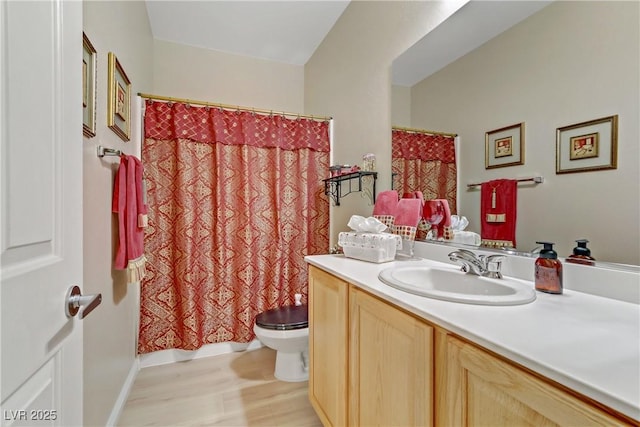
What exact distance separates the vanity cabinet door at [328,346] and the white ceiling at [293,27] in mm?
1158

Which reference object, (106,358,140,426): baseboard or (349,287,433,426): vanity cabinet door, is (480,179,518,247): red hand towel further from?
(106,358,140,426): baseboard

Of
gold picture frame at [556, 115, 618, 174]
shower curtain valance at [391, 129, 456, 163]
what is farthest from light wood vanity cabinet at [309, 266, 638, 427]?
shower curtain valance at [391, 129, 456, 163]

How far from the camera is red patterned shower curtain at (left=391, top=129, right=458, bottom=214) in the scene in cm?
134

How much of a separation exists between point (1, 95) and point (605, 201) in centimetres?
134

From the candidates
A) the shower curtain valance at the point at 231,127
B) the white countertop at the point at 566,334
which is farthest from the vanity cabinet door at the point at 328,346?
the shower curtain valance at the point at 231,127

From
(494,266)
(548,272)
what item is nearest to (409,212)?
(494,266)

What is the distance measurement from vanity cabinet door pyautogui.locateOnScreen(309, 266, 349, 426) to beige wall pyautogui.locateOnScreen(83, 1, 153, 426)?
0.93 metres

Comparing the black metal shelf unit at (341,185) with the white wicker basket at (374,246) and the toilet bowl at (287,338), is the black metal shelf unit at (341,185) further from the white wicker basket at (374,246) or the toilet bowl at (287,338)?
the toilet bowl at (287,338)

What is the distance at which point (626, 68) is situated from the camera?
76 cm

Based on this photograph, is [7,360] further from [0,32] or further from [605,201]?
[605,201]

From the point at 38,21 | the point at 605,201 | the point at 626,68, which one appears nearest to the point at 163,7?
the point at 38,21

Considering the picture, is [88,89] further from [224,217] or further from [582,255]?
[582,255]

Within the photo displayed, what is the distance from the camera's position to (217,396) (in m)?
1.69

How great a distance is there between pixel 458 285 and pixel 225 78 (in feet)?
9.07
